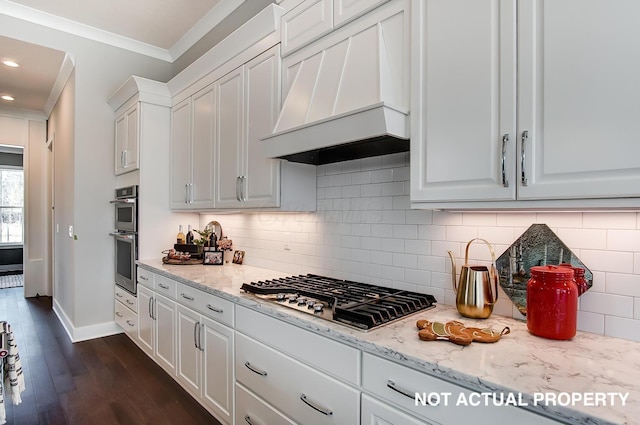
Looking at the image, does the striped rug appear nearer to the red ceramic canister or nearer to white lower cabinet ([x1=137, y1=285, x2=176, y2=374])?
white lower cabinet ([x1=137, y1=285, x2=176, y2=374])

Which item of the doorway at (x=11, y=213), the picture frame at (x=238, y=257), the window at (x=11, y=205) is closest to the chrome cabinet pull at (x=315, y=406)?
the picture frame at (x=238, y=257)

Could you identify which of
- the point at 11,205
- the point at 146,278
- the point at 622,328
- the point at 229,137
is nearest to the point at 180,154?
the point at 229,137

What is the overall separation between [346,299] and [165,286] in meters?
1.73

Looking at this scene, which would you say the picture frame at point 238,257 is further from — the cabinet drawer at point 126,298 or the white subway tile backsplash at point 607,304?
the white subway tile backsplash at point 607,304

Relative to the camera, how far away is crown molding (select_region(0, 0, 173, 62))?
3561 millimetres

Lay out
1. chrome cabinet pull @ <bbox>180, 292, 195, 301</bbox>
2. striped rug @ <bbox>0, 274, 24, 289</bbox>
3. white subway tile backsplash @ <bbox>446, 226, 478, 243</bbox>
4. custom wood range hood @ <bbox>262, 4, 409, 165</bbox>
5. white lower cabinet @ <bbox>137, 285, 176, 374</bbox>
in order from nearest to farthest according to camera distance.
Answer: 1. custom wood range hood @ <bbox>262, 4, 409, 165</bbox>
2. white subway tile backsplash @ <bbox>446, 226, 478, 243</bbox>
3. chrome cabinet pull @ <bbox>180, 292, 195, 301</bbox>
4. white lower cabinet @ <bbox>137, 285, 176, 374</bbox>
5. striped rug @ <bbox>0, 274, 24, 289</bbox>

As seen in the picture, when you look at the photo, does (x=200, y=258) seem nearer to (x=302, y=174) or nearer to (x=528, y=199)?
(x=302, y=174)

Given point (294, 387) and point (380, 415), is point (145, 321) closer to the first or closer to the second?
point (294, 387)

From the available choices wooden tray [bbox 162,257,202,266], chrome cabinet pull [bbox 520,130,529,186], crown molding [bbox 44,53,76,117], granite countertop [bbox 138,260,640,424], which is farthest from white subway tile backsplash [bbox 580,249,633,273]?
crown molding [bbox 44,53,76,117]

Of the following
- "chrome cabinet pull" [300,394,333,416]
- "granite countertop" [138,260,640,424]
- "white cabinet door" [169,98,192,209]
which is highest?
"white cabinet door" [169,98,192,209]

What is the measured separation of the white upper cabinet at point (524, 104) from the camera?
1073 millimetres

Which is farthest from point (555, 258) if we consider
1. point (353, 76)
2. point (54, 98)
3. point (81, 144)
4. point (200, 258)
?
point (54, 98)

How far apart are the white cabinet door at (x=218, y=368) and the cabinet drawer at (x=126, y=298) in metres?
1.45

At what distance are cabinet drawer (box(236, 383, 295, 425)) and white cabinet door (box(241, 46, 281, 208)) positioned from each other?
3.61ft
